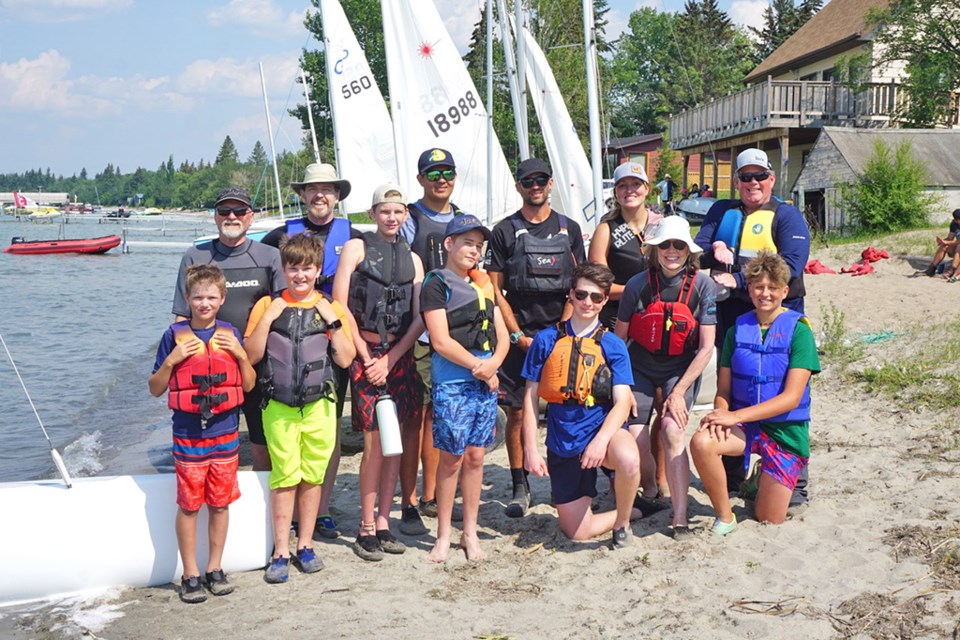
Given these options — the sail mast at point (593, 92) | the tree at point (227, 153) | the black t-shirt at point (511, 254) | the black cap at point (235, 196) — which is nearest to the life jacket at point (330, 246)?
the black cap at point (235, 196)

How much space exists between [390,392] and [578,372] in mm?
1155

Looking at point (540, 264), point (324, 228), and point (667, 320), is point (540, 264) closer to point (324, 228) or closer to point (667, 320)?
point (667, 320)

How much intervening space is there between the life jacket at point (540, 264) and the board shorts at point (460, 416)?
2.86 ft

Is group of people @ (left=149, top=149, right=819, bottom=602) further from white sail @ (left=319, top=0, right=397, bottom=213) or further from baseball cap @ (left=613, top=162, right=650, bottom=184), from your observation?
white sail @ (left=319, top=0, right=397, bottom=213)

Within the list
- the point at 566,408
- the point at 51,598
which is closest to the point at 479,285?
the point at 566,408

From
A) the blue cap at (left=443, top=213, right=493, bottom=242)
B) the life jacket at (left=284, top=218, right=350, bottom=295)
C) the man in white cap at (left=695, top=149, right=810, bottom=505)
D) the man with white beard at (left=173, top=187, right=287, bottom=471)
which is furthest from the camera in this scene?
the life jacket at (left=284, top=218, right=350, bottom=295)

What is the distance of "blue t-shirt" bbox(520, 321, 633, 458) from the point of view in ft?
15.2

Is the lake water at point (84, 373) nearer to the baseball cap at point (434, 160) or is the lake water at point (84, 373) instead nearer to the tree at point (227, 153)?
the baseball cap at point (434, 160)

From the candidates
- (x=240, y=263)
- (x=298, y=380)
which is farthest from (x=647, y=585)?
(x=240, y=263)

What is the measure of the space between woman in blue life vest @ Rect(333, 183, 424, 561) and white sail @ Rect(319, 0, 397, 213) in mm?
11734

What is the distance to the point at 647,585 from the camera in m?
4.24

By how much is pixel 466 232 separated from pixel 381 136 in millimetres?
13050

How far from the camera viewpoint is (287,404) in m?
4.45

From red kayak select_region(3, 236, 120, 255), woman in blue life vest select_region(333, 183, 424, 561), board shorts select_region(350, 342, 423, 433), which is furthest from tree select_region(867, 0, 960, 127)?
red kayak select_region(3, 236, 120, 255)
